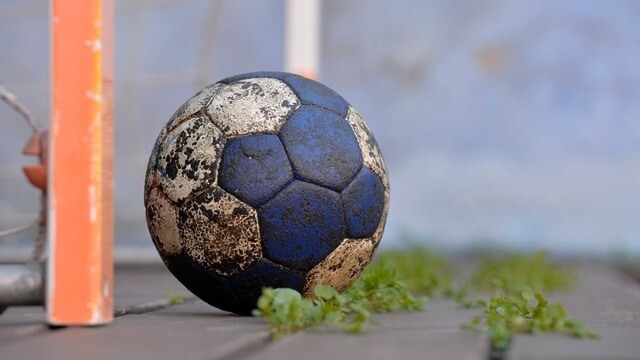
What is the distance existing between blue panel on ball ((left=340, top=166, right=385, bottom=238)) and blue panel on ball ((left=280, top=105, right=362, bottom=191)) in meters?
0.03

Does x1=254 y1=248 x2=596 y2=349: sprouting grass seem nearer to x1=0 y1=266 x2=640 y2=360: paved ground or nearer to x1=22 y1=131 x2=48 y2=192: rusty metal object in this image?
x1=0 y1=266 x2=640 y2=360: paved ground

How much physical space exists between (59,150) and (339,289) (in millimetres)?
944

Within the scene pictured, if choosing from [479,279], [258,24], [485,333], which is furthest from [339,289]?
[258,24]

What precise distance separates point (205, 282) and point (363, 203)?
1.64 ft

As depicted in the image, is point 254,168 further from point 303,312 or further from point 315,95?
point 303,312

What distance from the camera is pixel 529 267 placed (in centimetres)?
562

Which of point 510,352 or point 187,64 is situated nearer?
point 510,352

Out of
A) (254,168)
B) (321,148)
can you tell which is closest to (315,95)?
(321,148)

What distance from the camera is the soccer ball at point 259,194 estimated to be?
2.61 meters

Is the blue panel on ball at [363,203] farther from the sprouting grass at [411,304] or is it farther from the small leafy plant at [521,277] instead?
the small leafy plant at [521,277]

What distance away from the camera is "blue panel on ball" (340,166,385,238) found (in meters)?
2.70

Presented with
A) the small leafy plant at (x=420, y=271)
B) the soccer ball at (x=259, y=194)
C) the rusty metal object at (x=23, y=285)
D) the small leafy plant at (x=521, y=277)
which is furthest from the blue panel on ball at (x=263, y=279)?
the small leafy plant at (x=521, y=277)

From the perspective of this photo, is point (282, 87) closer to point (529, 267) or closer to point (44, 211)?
point (44, 211)

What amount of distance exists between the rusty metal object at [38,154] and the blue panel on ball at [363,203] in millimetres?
801
